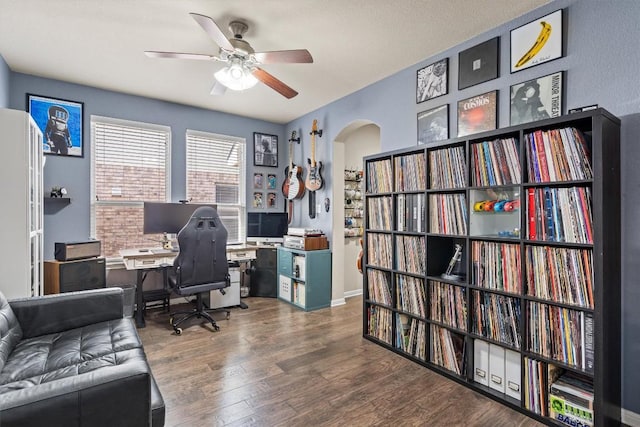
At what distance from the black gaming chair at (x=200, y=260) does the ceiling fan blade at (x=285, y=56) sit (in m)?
1.59

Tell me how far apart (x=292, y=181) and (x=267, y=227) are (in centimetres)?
77

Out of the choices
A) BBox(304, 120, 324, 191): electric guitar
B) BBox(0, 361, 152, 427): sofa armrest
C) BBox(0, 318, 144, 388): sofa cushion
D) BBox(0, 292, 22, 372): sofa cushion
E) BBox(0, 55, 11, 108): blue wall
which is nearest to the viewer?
BBox(0, 361, 152, 427): sofa armrest

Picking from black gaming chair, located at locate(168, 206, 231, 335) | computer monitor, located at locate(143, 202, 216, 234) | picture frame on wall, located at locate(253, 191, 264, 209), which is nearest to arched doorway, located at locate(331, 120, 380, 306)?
picture frame on wall, located at locate(253, 191, 264, 209)

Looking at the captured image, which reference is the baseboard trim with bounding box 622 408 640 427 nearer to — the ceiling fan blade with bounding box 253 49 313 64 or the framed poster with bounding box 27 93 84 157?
the ceiling fan blade with bounding box 253 49 313 64

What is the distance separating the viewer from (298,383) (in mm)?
2240

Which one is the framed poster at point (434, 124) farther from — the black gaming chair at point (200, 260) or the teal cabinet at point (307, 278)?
the black gaming chair at point (200, 260)

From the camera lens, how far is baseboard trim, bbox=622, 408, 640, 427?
5.88ft

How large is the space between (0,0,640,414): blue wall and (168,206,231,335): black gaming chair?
125 cm

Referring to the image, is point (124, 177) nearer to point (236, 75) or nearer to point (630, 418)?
point (236, 75)

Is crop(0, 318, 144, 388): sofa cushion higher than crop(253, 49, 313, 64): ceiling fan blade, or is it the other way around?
crop(253, 49, 313, 64): ceiling fan blade

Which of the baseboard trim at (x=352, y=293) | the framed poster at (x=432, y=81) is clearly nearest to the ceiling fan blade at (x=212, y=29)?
the framed poster at (x=432, y=81)

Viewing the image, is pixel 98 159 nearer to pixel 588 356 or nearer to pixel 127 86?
pixel 127 86

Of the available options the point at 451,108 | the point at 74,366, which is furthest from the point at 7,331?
the point at 451,108

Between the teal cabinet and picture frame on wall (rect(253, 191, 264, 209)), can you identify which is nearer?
the teal cabinet
